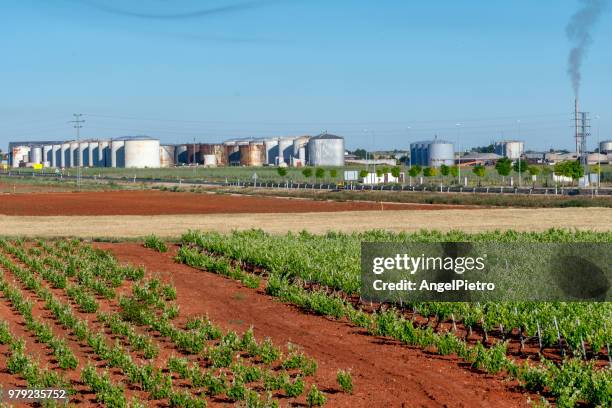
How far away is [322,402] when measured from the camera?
1844cm

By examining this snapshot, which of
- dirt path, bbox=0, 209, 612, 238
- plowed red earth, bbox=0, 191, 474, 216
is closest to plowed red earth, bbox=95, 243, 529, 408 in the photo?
dirt path, bbox=0, 209, 612, 238

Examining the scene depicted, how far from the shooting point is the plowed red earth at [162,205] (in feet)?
253

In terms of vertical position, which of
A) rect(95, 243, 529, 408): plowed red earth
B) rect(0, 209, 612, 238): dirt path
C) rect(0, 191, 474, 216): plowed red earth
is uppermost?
rect(0, 191, 474, 216): plowed red earth

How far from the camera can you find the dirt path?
56156mm

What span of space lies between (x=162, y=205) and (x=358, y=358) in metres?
65.1

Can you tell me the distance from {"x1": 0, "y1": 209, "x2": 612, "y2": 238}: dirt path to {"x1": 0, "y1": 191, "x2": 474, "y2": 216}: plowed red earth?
19.9ft
